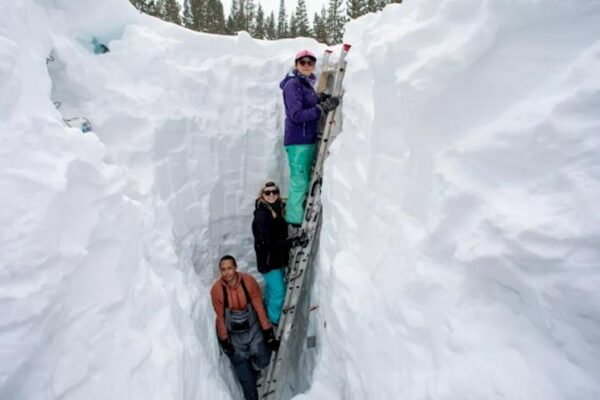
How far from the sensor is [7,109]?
8.91 feet

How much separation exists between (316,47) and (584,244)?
17.0ft

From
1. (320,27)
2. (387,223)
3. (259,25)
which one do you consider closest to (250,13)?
(259,25)

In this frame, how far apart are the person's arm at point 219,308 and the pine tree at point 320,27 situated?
23.3 m

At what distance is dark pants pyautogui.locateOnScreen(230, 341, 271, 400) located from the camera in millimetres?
5145

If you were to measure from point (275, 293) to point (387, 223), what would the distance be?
9.54 feet

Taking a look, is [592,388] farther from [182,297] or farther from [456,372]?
[182,297]

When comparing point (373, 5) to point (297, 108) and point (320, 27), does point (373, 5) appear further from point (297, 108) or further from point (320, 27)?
point (297, 108)

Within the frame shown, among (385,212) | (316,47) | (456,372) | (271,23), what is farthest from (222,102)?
(271,23)

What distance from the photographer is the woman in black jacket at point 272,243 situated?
5305mm

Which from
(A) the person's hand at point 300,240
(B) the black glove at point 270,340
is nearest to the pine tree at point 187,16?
(A) the person's hand at point 300,240

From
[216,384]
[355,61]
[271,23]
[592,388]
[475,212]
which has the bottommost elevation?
[216,384]

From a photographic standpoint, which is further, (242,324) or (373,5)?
(373,5)

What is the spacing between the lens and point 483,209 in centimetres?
205

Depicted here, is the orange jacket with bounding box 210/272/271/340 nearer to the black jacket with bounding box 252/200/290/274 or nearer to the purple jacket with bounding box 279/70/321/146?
the black jacket with bounding box 252/200/290/274
